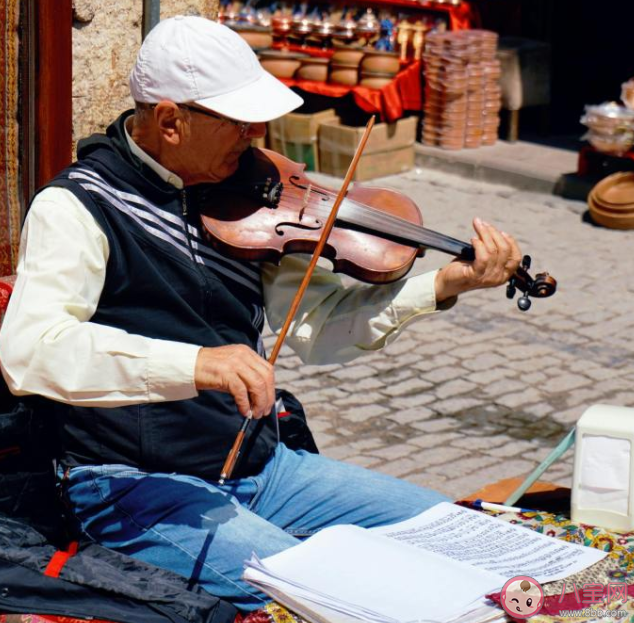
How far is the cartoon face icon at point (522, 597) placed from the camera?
1966 millimetres

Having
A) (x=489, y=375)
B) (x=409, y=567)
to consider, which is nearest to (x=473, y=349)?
(x=489, y=375)

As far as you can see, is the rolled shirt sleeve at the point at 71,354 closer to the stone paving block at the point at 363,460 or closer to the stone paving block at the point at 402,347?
the stone paving block at the point at 363,460

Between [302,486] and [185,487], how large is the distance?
319 mm

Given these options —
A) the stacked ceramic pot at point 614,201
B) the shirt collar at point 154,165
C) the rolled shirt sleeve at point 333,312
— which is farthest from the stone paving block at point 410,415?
the stacked ceramic pot at point 614,201

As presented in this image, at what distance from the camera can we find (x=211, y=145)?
2.42 metres

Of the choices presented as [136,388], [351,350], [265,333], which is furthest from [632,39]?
[136,388]

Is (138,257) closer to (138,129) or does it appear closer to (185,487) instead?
(138,129)

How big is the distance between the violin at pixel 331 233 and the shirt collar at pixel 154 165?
3.9 inches

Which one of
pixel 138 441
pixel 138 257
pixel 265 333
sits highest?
pixel 138 257

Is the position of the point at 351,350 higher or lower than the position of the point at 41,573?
higher

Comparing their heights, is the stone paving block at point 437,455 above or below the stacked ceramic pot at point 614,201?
below

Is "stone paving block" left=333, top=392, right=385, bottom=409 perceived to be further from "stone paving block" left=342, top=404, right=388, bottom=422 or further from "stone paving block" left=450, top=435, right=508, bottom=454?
"stone paving block" left=450, top=435, right=508, bottom=454

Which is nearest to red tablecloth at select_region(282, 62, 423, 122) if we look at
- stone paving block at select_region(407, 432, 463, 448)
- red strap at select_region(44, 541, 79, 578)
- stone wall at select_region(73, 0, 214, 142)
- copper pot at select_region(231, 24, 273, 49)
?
copper pot at select_region(231, 24, 273, 49)

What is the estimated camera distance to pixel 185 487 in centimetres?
227
